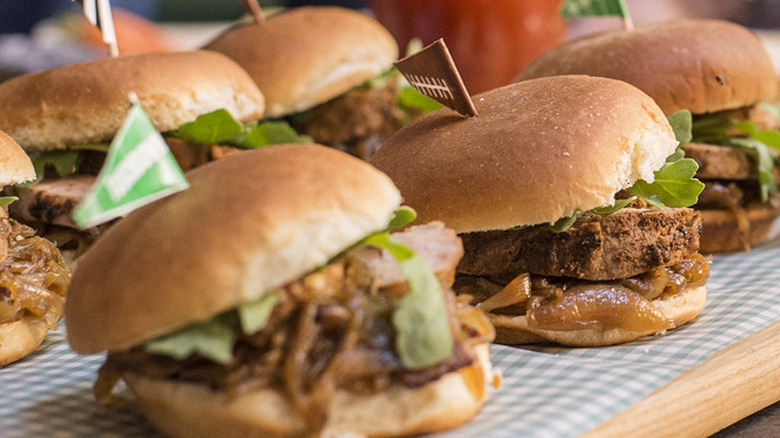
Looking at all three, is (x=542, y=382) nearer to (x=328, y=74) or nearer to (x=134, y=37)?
(x=328, y=74)

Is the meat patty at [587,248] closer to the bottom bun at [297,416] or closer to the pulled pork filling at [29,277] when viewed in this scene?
the bottom bun at [297,416]

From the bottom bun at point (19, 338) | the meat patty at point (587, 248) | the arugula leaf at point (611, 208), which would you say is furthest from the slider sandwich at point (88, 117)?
the arugula leaf at point (611, 208)

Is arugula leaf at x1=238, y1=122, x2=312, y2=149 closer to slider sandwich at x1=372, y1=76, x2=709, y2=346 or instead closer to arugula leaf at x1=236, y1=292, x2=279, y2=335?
slider sandwich at x1=372, y1=76, x2=709, y2=346

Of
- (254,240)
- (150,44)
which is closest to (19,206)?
(254,240)

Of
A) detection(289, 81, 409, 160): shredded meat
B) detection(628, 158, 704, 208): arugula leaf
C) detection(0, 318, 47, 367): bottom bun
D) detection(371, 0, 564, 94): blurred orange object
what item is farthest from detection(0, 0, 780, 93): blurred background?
detection(0, 318, 47, 367): bottom bun

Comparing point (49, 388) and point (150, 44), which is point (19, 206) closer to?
point (49, 388)

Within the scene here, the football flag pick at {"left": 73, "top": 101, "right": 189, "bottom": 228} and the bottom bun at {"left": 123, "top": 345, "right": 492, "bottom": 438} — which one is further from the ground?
the football flag pick at {"left": 73, "top": 101, "right": 189, "bottom": 228}
